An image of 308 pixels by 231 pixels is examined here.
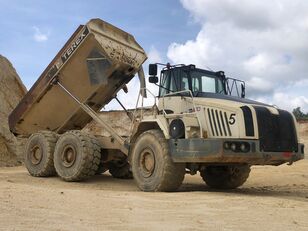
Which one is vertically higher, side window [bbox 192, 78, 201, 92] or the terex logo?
the terex logo

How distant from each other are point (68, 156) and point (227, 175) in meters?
3.71

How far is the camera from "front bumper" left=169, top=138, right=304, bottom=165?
830cm

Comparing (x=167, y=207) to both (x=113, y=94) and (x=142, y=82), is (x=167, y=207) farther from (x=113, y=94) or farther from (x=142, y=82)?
(x=113, y=94)

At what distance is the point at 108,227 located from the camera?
16.4ft

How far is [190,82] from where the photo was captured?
9703 mm

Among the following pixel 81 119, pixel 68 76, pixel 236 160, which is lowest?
pixel 236 160

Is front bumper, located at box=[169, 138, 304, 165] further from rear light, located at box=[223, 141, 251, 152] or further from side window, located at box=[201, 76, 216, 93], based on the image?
side window, located at box=[201, 76, 216, 93]

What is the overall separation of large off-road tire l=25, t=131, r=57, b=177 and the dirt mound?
4.35m

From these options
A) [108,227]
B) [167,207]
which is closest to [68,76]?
[167,207]

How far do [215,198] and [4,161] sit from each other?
1046 cm

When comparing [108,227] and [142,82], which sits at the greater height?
[142,82]

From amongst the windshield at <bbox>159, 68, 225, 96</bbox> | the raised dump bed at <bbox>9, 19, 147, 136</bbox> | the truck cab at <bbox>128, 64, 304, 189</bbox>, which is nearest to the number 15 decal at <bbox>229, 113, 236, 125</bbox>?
the truck cab at <bbox>128, 64, 304, 189</bbox>

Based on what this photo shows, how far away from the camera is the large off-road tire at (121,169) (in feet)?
41.9

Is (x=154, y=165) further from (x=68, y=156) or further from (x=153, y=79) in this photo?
(x=68, y=156)
